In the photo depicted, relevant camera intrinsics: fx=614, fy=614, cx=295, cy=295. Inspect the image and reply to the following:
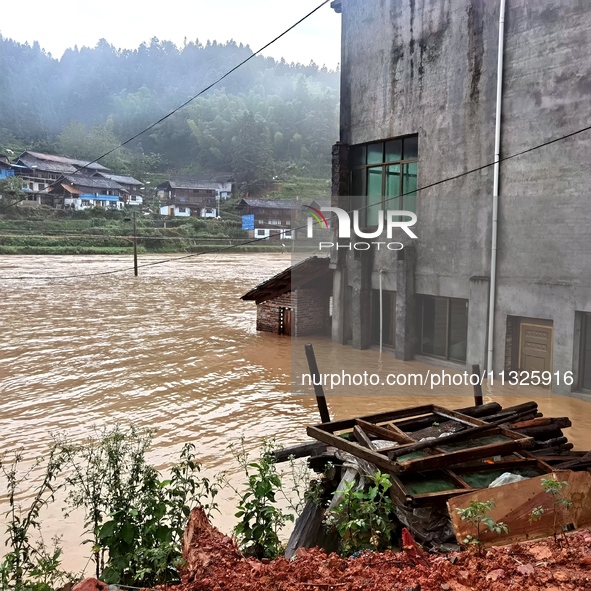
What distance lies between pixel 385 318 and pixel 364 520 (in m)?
11.6

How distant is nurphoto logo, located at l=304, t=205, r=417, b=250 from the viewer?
15.0m

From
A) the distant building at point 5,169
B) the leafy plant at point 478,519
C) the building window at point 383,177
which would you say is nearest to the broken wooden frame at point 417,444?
the leafy plant at point 478,519

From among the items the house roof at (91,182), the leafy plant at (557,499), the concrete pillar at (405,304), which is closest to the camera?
the leafy plant at (557,499)

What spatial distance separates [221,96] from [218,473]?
119738 millimetres

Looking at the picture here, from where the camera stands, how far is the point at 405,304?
14.7 m

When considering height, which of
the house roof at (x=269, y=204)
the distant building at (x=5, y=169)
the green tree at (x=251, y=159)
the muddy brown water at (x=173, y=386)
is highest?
the green tree at (x=251, y=159)

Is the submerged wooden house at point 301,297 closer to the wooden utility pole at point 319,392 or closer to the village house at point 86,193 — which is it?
the wooden utility pole at point 319,392

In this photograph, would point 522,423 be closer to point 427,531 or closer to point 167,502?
point 427,531

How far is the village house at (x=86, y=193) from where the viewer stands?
69812mm

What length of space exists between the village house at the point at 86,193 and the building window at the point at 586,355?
6418 cm

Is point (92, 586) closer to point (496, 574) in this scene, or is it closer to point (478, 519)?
point (496, 574)

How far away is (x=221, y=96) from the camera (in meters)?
120

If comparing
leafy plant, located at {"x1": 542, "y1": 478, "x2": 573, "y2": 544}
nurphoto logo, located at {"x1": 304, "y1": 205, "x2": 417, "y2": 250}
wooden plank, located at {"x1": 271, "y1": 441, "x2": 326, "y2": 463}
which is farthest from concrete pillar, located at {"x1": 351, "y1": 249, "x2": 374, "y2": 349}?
leafy plant, located at {"x1": 542, "y1": 478, "x2": 573, "y2": 544}

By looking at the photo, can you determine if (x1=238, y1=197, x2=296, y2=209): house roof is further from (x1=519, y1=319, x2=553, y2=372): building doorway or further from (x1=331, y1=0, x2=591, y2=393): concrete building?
(x1=519, y1=319, x2=553, y2=372): building doorway
